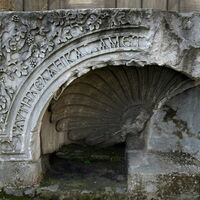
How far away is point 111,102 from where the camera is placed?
3158mm

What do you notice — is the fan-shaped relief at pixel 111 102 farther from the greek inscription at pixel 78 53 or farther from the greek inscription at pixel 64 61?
the greek inscription at pixel 78 53

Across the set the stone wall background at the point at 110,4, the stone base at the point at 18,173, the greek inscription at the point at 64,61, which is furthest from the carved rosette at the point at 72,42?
the stone wall background at the point at 110,4

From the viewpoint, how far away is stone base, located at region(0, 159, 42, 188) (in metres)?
2.53

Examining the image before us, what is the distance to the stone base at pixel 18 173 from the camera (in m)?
2.53

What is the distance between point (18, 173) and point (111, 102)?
1305 mm

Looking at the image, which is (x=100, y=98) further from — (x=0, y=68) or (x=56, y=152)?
(x=0, y=68)

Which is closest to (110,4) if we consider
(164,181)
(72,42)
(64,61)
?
(72,42)

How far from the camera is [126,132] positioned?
3164 millimetres

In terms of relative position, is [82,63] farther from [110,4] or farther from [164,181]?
[164,181]

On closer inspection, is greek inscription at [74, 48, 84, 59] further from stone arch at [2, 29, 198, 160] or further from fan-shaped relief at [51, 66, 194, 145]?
fan-shaped relief at [51, 66, 194, 145]

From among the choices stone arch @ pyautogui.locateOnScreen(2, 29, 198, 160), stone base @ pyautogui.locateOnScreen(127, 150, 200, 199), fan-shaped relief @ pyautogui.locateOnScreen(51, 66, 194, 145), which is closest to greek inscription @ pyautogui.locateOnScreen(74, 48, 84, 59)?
stone arch @ pyautogui.locateOnScreen(2, 29, 198, 160)

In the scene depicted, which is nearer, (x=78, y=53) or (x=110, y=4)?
(x=78, y=53)

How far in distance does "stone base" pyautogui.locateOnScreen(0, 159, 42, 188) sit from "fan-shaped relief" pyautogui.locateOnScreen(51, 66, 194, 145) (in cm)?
67

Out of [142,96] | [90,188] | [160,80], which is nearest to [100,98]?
[142,96]
